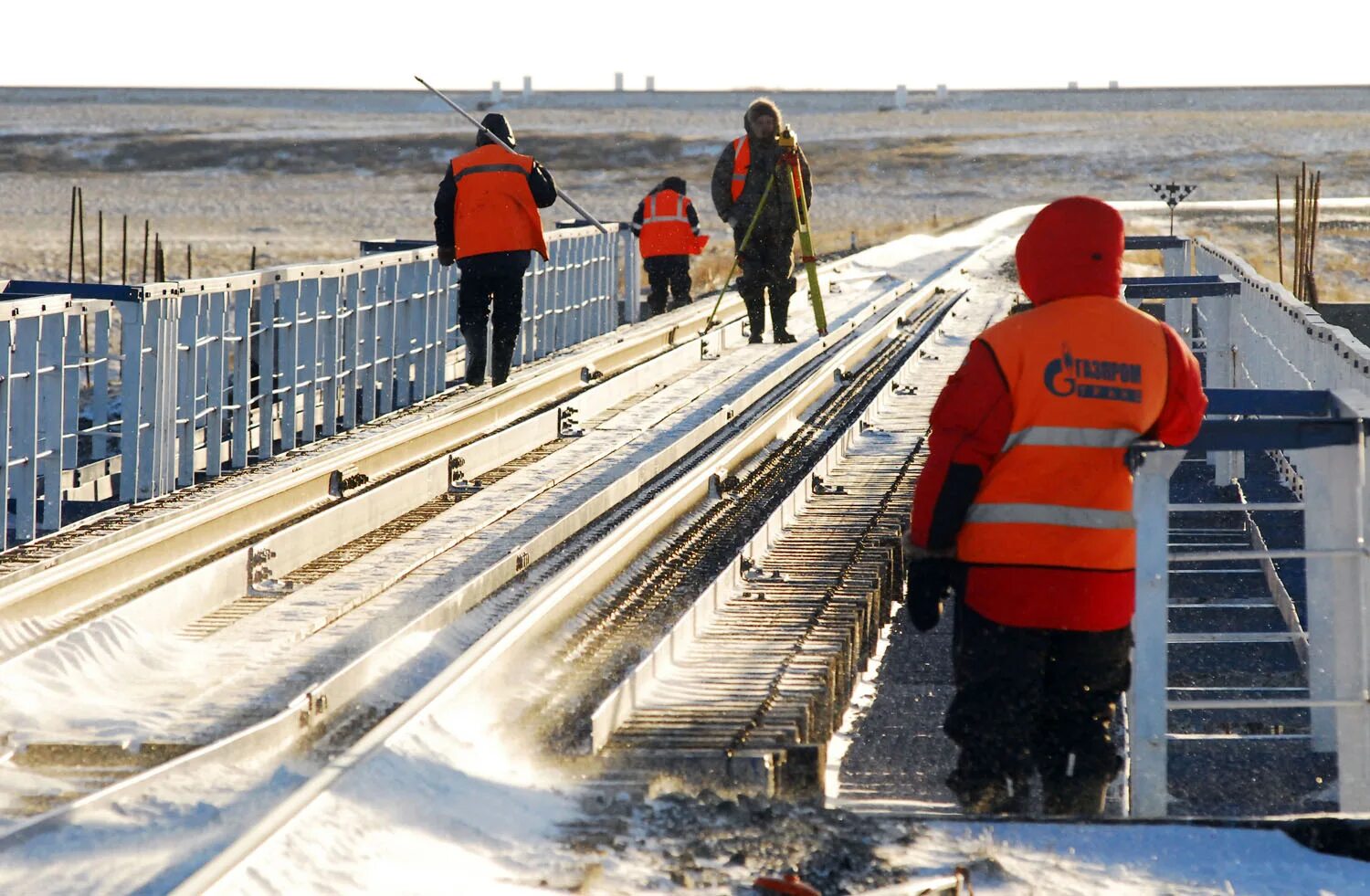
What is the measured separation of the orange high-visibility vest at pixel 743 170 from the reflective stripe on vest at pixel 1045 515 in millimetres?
10705

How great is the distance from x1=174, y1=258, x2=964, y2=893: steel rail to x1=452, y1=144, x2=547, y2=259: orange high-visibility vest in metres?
1.92

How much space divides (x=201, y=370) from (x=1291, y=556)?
6695 mm

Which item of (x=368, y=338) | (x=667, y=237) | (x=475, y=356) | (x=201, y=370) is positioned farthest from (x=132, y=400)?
(x=667, y=237)

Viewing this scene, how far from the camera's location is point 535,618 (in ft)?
23.5

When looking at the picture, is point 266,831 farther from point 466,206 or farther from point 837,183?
point 837,183

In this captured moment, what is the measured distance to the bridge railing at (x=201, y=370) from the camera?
28.2 ft

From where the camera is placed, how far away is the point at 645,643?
7344 millimetres

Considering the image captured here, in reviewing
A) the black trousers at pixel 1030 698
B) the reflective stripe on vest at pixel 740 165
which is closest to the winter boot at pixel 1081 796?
the black trousers at pixel 1030 698

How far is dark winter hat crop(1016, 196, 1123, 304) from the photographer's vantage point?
5.28 metres

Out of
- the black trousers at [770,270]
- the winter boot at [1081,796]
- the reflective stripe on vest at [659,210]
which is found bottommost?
the winter boot at [1081,796]

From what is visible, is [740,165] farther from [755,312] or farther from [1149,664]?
[1149,664]

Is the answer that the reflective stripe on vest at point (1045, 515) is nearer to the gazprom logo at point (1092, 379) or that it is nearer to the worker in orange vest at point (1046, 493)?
the worker in orange vest at point (1046, 493)

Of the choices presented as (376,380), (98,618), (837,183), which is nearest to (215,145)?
(837,183)

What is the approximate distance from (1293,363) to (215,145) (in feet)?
285
